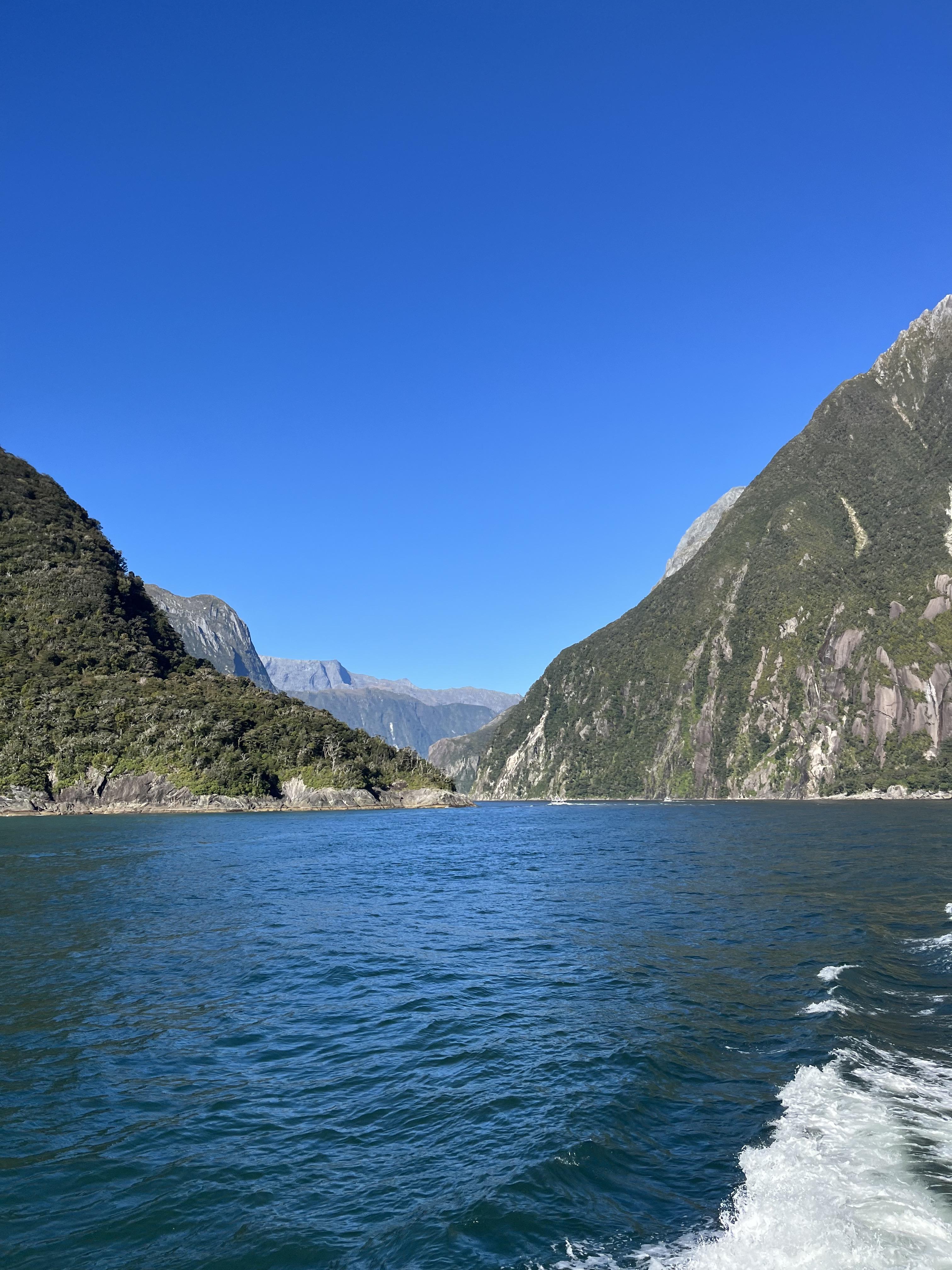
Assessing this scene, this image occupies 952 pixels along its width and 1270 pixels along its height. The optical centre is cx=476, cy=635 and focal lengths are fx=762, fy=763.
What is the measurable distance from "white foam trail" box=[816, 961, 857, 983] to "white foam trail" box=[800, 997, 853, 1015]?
7.41ft

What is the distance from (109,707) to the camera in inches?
5906

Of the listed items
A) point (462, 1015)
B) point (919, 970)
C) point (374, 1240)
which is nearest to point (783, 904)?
point (919, 970)

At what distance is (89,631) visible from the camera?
173 meters

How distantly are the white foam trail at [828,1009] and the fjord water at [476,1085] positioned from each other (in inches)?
3.8

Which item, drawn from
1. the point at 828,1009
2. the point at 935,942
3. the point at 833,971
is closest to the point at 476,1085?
the point at 828,1009

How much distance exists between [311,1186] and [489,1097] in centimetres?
468

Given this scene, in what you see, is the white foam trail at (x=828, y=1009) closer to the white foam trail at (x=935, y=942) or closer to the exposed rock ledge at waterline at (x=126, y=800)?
the white foam trail at (x=935, y=942)

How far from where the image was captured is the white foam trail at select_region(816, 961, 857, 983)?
24166 millimetres

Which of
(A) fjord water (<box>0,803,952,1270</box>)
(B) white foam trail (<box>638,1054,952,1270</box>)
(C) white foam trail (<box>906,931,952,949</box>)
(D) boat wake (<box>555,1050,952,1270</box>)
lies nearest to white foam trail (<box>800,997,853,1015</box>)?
(A) fjord water (<box>0,803,952,1270</box>)

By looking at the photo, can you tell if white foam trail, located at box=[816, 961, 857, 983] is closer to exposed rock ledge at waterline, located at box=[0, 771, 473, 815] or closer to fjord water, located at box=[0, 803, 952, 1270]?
fjord water, located at box=[0, 803, 952, 1270]

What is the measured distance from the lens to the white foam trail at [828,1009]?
20797mm

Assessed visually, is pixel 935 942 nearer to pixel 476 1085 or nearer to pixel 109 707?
pixel 476 1085

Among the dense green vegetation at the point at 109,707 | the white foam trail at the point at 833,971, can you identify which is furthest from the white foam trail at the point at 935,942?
the dense green vegetation at the point at 109,707

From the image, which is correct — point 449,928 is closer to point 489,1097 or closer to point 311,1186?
point 489,1097
